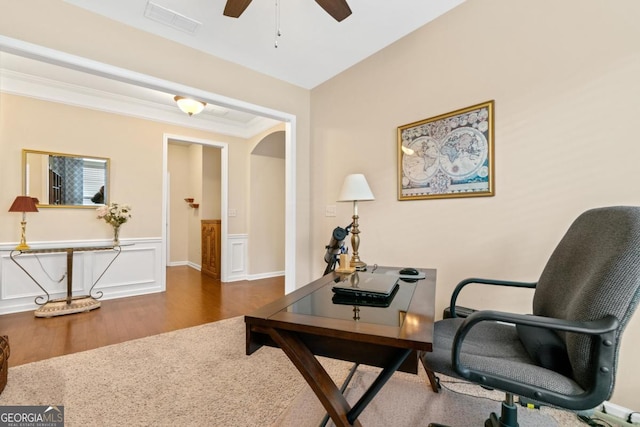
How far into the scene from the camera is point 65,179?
3.52m

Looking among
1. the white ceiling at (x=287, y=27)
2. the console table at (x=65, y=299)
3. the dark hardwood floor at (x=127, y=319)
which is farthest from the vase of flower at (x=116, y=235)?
the white ceiling at (x=287, y=27)

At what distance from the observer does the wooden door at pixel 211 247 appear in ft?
16.5

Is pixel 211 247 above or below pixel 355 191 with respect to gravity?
below

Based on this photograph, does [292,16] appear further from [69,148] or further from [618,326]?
[69,148]

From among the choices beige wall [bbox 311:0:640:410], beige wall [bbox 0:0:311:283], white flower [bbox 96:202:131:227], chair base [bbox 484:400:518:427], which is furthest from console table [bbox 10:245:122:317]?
chair base [bbox 484:400:518:427]

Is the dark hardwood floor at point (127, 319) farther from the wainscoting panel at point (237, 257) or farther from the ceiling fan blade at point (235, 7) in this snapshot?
the ceiling fan blade at point (235, 7)

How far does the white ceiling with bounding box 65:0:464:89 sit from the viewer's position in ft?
6.77

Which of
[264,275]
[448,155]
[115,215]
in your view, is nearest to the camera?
[448,155]

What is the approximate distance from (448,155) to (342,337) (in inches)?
68.4

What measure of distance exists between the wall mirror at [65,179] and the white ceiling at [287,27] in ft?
7.38

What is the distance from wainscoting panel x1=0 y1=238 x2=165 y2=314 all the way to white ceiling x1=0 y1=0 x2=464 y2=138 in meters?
1.93

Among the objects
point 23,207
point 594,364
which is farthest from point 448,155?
point 23,207

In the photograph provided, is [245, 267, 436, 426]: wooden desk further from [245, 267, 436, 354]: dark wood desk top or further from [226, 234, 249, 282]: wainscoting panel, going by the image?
[226, 234, 249, 282]: wainscoting panel

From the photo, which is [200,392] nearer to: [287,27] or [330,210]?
[330,210]
